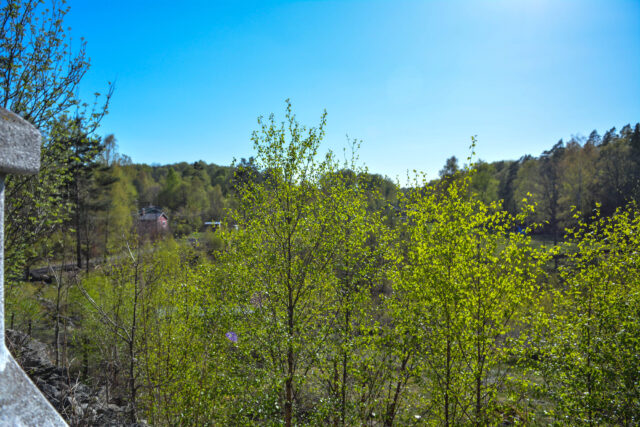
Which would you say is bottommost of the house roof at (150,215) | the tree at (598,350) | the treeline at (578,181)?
the tree at (598,350)

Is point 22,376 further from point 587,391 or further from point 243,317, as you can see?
point 587,391

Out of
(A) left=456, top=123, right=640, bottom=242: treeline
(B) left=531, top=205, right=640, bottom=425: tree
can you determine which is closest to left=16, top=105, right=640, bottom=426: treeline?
(B) left=531, top=205, right=640, bottom=425: tree

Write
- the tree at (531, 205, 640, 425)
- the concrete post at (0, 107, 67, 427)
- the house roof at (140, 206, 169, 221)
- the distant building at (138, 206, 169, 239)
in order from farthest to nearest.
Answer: the house roof at (140, 206, 169, 221), the distant building at (138, 206, 169, 239), the tree at (531, 205, 640, 425), the concrete post at (0, 107, 67, 427)

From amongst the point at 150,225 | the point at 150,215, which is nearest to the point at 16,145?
the point at 150,225

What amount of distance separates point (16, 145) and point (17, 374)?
0.60m

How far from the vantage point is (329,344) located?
19.9 feet

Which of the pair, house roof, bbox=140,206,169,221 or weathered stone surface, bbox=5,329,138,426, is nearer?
weathered stone surface, bbox=5,329,138,426

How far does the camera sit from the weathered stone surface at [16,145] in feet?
2.94

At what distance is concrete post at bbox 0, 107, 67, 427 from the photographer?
0.82m

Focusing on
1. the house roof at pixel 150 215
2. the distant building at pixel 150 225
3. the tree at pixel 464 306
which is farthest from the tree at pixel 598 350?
the house roof at pixel 150 215

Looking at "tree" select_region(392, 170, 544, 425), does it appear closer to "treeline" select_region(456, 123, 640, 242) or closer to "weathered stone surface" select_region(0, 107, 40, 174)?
"weathered stone surface" select_region(0, 107, 40, 174)

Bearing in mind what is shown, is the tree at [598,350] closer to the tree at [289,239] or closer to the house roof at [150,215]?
the tree at [289,239]

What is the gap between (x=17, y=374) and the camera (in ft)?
2.89

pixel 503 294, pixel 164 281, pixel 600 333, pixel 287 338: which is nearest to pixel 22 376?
pixel 287 338
